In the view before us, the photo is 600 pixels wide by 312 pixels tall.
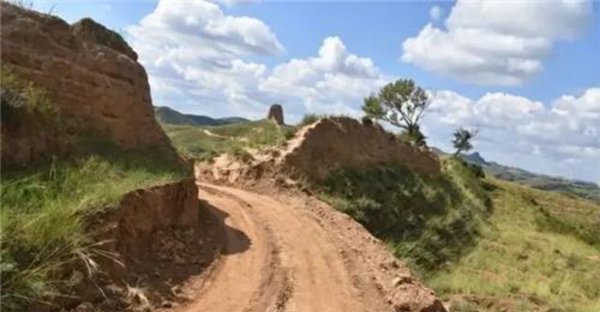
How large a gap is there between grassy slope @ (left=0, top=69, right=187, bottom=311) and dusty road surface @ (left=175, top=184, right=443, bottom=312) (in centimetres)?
194

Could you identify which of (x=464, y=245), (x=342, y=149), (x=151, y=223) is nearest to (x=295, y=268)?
(x=151, y=223)

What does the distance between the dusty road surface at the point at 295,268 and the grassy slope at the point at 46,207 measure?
6.38 ft

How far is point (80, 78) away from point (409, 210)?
16.0 m

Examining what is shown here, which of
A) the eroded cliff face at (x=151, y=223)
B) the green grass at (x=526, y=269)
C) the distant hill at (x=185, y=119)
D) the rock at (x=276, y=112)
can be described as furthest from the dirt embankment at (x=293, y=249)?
the distant hill at (x=185, y=119)

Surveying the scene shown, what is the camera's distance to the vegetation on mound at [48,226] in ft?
22.2

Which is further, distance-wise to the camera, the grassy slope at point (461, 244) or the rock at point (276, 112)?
the rock at point (276, 112)

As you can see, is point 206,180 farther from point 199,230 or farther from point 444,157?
point 444,157

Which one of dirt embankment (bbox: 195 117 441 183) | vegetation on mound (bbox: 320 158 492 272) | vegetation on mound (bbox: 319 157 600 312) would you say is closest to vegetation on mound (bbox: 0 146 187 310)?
vegetation on mound (bbox: 319 157 600 312)

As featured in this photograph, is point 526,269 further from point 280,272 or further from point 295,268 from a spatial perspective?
point 280,272

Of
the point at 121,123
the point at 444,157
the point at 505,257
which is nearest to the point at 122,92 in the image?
the point at 121,123

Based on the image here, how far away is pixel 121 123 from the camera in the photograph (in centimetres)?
1316

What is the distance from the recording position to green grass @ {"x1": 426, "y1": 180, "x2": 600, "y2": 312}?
1688 centimetres

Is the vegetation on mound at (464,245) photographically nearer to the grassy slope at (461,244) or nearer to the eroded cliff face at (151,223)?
the grassy slope at (461,244)

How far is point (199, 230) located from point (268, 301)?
3185mm
